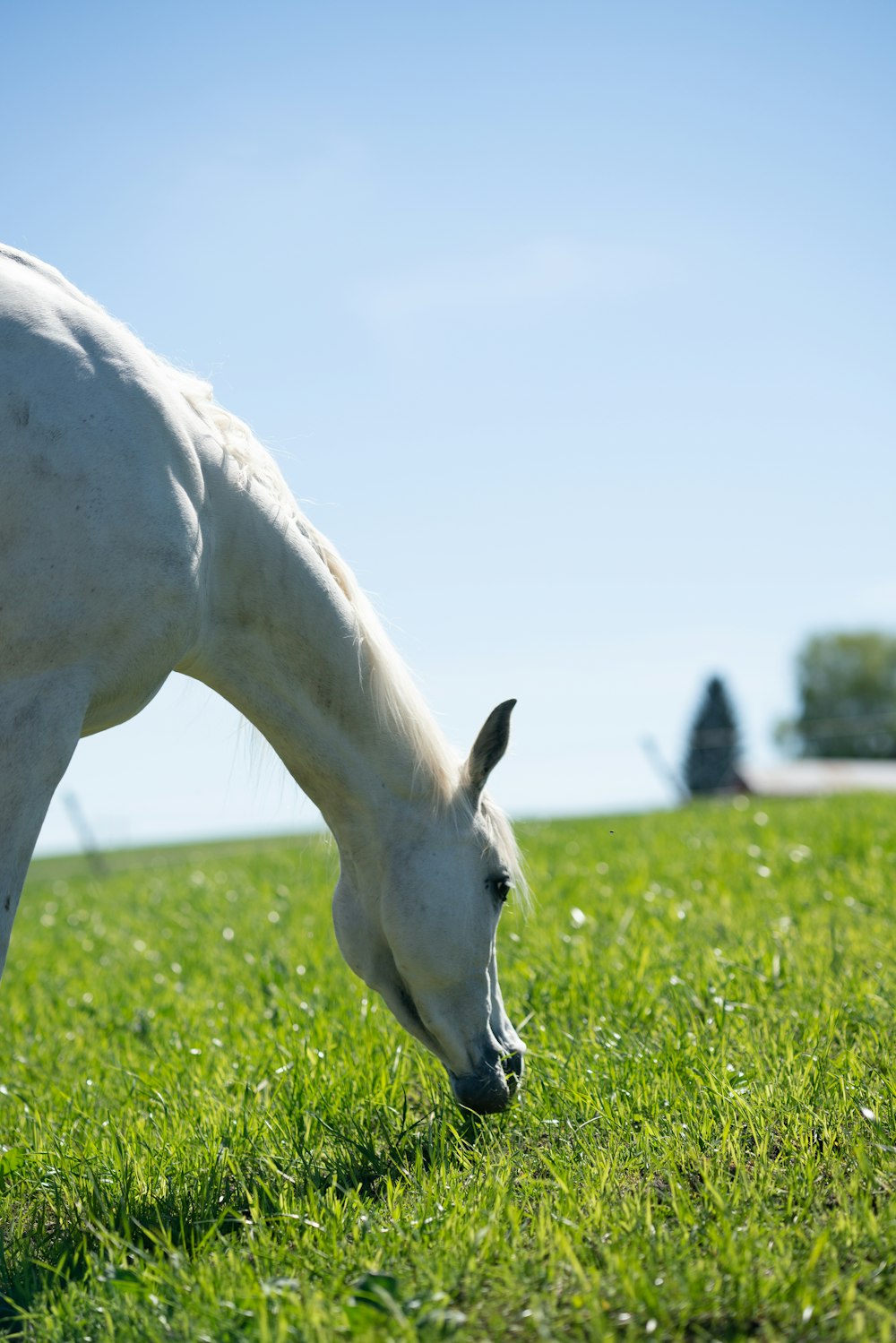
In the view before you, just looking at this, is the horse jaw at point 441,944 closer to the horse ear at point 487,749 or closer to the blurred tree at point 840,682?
the horse ear at point 487,749

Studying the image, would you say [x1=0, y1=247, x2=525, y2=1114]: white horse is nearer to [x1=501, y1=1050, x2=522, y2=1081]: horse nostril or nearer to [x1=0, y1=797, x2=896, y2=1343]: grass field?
[x1=501, y1=1050, x2=522, y2=1081]: horse nostril

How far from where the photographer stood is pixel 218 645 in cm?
330

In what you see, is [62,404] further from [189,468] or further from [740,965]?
[740,965]

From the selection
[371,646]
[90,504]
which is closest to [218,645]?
[371,646]

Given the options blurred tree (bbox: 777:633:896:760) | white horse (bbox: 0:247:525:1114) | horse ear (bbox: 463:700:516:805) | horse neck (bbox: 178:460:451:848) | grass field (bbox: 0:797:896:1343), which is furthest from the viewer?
blurred tree (bbox: 777:633:896:760)

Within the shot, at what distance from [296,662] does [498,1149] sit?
157cm

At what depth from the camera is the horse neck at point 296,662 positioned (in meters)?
3.23

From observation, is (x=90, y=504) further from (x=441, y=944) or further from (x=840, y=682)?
(x=840, y=682)

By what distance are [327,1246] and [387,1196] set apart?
0.29 meters

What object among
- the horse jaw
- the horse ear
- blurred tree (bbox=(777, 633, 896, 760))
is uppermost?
the horse ear

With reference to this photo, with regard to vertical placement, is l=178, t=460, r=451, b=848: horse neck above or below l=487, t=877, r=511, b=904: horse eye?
above

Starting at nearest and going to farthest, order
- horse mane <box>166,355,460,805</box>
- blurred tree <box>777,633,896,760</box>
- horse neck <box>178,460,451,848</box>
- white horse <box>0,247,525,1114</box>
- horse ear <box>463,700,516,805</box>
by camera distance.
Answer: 1. white horse <box>0,247,525,1114</box>
2. horse neck <box>178,460,451,848</box>
3. horse mane <box>166,355,460,805</box>
4. horse ear <box>463,700,516,805</box>
5. blurred tree <box>777,633,896,760</box>

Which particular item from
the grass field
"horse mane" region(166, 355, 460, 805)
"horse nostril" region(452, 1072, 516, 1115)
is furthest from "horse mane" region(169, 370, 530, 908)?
the grass field

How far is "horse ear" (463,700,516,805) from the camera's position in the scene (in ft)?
Result: 11.4
